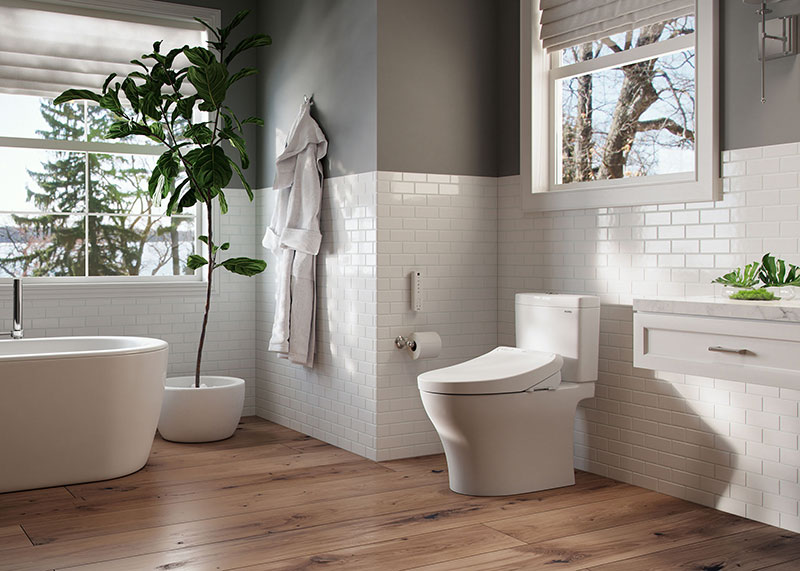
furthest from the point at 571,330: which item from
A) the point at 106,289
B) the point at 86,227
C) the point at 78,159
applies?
the point at 78,159

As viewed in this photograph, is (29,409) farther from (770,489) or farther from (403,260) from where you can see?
(770,489)

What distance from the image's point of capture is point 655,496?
3547mm

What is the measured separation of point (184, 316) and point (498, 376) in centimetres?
250

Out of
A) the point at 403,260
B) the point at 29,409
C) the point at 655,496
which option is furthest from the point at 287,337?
the point at 655,496

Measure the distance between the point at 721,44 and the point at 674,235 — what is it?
0.79 metres

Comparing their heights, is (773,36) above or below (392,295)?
above

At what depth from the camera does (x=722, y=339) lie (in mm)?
2695

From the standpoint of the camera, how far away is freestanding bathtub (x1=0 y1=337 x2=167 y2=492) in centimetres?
356

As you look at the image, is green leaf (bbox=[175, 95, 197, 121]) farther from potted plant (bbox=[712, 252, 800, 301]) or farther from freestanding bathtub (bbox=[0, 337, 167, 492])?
potted plant (bbox=[712, 252, 800, 301])

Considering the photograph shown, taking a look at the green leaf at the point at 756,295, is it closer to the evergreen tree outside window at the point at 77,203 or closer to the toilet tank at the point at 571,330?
the toilet tank at the point at 571,330

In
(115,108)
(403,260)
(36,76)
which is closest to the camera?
(403,260)

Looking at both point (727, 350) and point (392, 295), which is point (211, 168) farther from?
point (727, 350)

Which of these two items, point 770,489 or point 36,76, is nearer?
point 770,489

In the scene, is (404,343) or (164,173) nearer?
(404,343)
